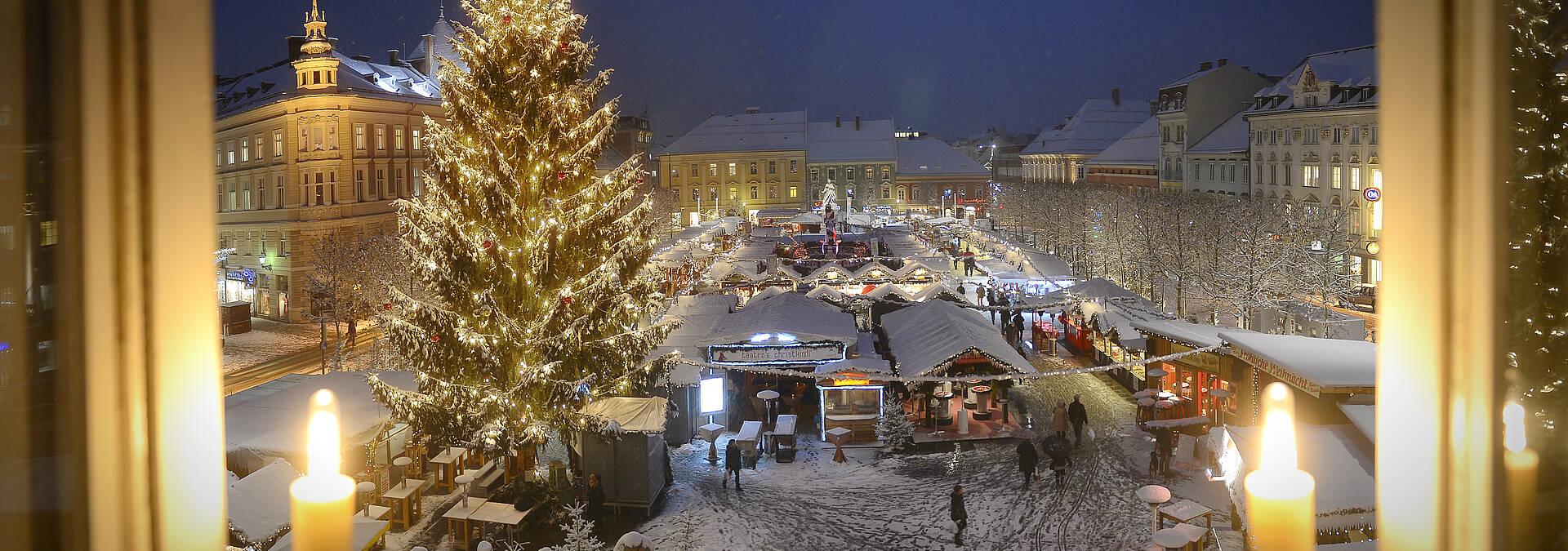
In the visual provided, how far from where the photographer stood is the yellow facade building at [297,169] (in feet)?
109

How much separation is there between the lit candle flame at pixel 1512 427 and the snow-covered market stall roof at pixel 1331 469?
811 cm

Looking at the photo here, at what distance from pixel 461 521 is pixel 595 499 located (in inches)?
68.7

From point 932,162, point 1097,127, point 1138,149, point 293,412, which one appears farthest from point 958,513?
point 1097,127

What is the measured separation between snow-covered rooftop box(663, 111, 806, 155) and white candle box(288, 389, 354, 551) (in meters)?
74.5

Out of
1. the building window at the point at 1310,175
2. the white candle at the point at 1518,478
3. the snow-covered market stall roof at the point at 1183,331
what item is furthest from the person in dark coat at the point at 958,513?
the building window at the point at 1310,175

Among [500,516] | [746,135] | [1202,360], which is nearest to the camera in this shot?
[500,516]

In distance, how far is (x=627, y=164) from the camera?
1427 cm

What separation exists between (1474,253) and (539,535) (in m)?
12.9

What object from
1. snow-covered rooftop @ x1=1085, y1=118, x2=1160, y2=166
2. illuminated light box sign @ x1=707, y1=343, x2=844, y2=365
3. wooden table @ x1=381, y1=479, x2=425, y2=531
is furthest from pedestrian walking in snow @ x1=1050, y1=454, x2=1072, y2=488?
snow-covered rooftop @ x1=1085, y1=118, x2=1160, y2=166

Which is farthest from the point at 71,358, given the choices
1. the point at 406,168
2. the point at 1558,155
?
the point at 406,168

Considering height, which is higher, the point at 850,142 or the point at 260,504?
the point at 850,142

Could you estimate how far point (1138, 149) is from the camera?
6250cm

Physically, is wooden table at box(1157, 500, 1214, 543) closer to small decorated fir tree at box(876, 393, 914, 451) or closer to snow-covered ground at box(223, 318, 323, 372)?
small decorated fir tree at box(876, 393, 914, 451)

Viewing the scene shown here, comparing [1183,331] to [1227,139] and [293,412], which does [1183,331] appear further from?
[1227,139]
